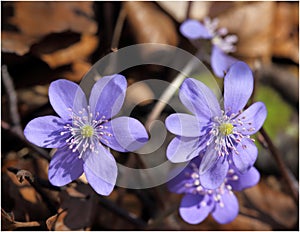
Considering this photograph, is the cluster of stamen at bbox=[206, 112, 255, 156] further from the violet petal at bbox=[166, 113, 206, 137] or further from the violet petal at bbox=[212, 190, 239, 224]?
the violet petal at bbox=[212, 190, 239, 224]

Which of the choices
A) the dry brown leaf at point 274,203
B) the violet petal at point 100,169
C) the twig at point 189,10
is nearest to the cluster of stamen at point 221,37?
the twig at point 189,10

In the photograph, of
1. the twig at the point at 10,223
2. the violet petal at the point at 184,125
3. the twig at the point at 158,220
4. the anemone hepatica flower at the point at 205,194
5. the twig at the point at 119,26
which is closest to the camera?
the violet petal at the point at 184,125

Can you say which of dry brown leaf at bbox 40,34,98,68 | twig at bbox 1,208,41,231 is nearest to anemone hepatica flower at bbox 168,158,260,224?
twig at bbox 1,208,41,231

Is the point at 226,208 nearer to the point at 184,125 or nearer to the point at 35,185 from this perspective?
the point at 184,125

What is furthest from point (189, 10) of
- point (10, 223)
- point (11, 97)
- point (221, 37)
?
point (10, 223)

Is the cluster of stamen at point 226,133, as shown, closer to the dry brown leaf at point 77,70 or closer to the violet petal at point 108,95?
the violet petal at point 108,95

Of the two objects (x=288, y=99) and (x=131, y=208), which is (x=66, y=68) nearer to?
(x=131, y=208)
